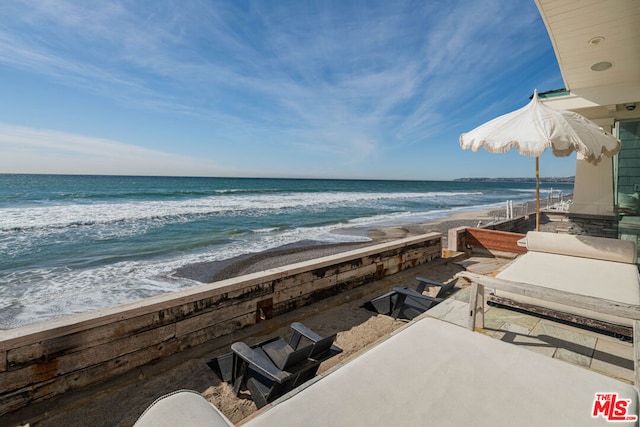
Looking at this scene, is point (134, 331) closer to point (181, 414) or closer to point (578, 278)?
point (181, 414)

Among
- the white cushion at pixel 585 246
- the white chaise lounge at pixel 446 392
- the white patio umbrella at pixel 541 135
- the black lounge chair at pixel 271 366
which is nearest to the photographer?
the white chaise lounge at pixel 446 392

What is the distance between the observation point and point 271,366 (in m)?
2.28

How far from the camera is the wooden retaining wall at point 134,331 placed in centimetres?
235

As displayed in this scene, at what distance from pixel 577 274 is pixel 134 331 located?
17.4 feet

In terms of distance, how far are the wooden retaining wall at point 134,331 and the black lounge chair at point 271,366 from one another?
687mm

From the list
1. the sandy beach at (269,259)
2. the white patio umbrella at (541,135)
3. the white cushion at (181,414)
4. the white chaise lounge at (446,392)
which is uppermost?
the white patio umbrella at (541,135)

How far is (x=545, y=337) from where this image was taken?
10.4 feet

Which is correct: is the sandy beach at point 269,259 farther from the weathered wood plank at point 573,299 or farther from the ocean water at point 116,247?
the weathered wood plank at point 573,299

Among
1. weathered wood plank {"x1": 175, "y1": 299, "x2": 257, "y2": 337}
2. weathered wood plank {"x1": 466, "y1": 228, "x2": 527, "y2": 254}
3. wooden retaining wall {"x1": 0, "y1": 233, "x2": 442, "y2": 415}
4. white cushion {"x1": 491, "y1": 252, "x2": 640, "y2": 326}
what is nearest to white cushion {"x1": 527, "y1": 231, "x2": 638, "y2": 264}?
white cushion {"x1": 491, "y1": 252, "x2": 640, "y2": 326}

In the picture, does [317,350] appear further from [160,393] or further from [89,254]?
[89,254]

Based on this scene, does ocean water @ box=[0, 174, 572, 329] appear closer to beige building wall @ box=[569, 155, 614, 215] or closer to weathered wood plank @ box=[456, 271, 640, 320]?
weathered wood plank @ box=[456, 271, 640, 320]

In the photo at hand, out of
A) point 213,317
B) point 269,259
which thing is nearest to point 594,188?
point 269,259

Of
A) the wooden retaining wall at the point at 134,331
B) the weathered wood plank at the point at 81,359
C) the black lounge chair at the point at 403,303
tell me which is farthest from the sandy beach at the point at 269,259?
the black lounge chair at the point at 403,303

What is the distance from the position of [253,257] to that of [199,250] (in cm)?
235
